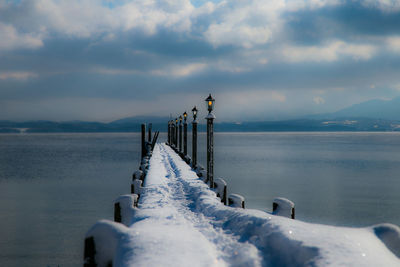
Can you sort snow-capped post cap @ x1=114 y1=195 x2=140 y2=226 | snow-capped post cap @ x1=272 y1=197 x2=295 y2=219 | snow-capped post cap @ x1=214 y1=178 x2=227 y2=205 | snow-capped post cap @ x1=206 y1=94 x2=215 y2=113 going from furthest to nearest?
snow-capped post cap @ x1=206 y1=94 x2=215 y2=113 → snow-capped post cap @ x1=214 y1=178 x2=227 y2=205 → snow-capped post cap @ x1=272 y1=197 x2=295 y2=219 → snow-capped post cap @ x1=114 y1=195 x2=140 y2=226

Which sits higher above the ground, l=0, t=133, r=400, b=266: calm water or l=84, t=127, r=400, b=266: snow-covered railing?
l=84, t=127, r=400, b=266: snow-covered railing

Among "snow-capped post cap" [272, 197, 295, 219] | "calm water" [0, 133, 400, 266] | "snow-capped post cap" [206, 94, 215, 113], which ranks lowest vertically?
"calm water" [0, 133, 400, 266]

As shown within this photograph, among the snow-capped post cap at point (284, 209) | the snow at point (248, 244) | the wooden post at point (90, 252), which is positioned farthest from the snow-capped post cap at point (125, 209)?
the snow-capped post cap at point (284, 209)

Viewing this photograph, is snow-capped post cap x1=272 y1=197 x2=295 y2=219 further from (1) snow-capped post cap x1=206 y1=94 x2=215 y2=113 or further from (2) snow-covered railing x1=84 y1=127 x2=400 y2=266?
(1) snow-capped post cap x1=206 y1=94 x2=215 y2=113

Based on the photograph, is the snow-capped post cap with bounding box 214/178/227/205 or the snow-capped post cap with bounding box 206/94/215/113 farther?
the snow-capped post cap with bounding box 206/94/215/113

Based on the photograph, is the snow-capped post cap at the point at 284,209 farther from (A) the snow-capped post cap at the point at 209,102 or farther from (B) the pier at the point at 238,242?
(A) the snow-capped post cap at the point at 209,102

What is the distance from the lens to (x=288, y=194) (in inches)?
1142

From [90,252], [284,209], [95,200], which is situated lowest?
[95,200]

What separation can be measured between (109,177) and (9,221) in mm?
19478

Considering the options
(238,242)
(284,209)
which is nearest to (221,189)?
(284,209)

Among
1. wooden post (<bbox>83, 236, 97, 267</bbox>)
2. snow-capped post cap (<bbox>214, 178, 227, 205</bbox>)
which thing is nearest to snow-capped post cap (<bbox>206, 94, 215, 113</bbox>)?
snow-capped post cap (<bbox>214, 178, 227, 205</bbox>)

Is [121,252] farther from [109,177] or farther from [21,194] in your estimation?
[109,177]

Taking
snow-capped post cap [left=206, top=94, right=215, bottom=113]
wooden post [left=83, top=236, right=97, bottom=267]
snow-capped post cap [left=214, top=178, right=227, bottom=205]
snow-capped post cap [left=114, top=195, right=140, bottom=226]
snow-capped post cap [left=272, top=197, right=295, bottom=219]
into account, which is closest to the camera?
wooden post [left=83, top=236, right=97, bottom=267]

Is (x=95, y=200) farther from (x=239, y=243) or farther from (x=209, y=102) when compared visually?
(x=239, y=243)
